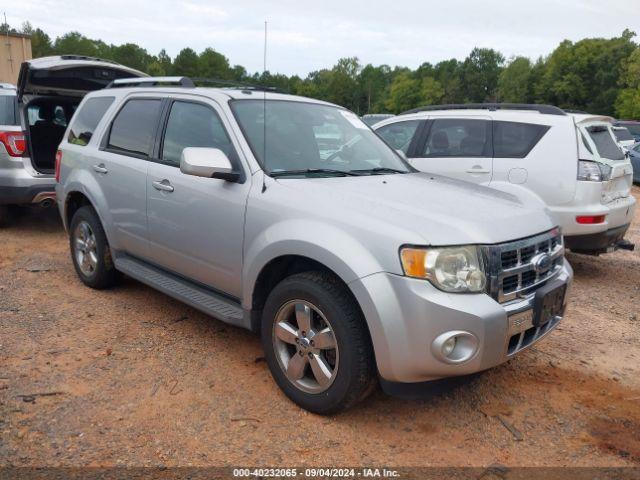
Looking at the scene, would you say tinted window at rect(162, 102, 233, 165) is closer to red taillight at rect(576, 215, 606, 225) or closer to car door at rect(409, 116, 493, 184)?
car door at rect(409, 116, 493, 184)

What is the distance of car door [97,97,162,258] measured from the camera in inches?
167

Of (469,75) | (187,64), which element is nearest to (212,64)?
(187,64)

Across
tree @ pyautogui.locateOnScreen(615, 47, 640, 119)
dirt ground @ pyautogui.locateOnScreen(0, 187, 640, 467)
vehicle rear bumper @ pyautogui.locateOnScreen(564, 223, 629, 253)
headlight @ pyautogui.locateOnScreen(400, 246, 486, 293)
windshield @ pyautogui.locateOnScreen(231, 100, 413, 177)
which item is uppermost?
tree @ pyautogui.locateOnScreen(615, 47, 640, 119)

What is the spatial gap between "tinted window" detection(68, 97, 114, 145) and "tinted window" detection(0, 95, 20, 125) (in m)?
2.08

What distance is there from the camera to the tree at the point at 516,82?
80.1 metres

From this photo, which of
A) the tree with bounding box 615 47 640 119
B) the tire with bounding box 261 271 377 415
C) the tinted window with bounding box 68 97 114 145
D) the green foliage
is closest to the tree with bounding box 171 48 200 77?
the green foliage

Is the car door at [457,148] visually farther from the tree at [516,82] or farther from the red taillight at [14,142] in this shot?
the tree at [516,82]

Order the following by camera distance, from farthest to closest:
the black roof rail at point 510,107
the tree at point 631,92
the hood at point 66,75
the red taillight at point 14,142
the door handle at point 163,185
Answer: the tree at point 631,92, the red taillight at point 14,142, the hood at point 66,75, the black roof rail at point 510,107, the door handle at point 163,185

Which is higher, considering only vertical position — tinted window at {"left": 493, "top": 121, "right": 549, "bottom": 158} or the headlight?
tinted window at {"left": 493, "top": 121, "right": 549, "bottom": 158}

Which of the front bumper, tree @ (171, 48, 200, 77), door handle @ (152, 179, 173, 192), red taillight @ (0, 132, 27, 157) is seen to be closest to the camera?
the front bumper

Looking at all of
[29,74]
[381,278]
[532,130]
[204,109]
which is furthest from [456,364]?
[29,74]

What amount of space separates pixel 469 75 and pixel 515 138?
9668 cm

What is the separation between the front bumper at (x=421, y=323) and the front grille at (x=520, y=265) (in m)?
0.11

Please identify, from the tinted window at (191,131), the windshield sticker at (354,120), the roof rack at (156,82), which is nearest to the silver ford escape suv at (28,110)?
the roof rack at (156,82)
